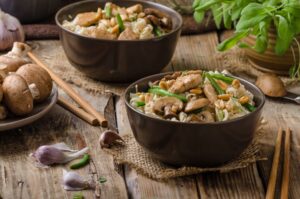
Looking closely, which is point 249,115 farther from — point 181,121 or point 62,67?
point 62,67

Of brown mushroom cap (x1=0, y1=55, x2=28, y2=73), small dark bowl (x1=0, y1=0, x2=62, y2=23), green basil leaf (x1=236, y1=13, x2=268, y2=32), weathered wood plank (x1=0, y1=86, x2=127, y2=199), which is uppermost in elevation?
green basil leaf (x1=236, y1=13, x2=268, y2=32)

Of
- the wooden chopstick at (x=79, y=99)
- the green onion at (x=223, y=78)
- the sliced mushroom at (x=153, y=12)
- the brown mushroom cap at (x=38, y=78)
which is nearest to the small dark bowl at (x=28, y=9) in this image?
the wooden chopstick at (x=79, y=99)

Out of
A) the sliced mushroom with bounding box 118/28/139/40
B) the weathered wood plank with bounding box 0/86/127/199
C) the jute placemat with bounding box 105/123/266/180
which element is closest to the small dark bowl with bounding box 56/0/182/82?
the sliced mushroom with bounding box 118/28/139/40

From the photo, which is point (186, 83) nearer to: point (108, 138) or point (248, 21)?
point (108, 138)

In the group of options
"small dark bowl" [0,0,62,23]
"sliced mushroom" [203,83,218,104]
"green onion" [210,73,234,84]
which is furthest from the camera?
"small dark bowl" [0,0,62,23]

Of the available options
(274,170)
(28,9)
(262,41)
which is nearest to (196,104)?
(274,170)

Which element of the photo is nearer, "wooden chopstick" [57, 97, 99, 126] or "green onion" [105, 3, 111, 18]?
"wooden chopstick" [57, 97, 99, 126]

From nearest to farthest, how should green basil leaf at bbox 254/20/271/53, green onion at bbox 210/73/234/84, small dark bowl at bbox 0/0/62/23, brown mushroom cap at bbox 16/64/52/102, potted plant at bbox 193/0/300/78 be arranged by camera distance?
green onion at bbox 210/73/234/84, brown mushroom cap at bbox 16/64/52/102, potted plant at bbox 193/0/300/78, green basil leaf at bbox 254/20/271/53, small dark bowl at bbox 0/0/62/23

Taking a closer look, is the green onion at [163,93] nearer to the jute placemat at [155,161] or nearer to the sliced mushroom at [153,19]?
the jute placemat at [155,161]

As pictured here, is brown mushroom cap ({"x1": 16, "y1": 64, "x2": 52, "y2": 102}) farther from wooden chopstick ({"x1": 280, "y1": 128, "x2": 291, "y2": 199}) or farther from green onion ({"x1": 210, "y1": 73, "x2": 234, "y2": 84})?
wooden chopstick ({"x1": 280, "y1": 128, "x2": 291, "y2": 199})
